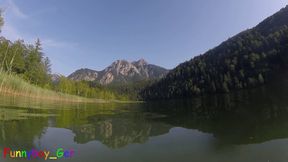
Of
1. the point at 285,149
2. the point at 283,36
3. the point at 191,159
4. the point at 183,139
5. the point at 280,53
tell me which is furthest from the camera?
the point at 283,36

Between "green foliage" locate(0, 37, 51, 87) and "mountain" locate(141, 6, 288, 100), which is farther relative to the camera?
"mountain" locate(141, 6, 288, 100)

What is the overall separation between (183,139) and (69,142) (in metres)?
5.06

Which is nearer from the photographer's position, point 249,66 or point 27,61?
point 27,61

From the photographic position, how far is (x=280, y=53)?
108750 millimetres

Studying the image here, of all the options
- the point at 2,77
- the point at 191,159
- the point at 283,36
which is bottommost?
the point at 191,159

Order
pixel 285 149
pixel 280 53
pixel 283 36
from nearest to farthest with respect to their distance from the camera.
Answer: pixel 285 149 < pixel 280 53 < pixel 283 36

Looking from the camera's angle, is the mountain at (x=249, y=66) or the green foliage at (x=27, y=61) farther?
the mountain at (x=249, y=66)

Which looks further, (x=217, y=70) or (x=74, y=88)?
(x=217, y=70)

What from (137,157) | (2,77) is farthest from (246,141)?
(2,77)

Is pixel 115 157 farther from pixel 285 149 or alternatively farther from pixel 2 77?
pixel 2 77

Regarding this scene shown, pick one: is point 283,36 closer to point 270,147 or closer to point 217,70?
point 217,70

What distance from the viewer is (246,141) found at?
31.3 ft

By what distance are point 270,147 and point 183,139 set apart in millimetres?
3542

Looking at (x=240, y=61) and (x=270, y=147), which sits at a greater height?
(x=240, y=61)
